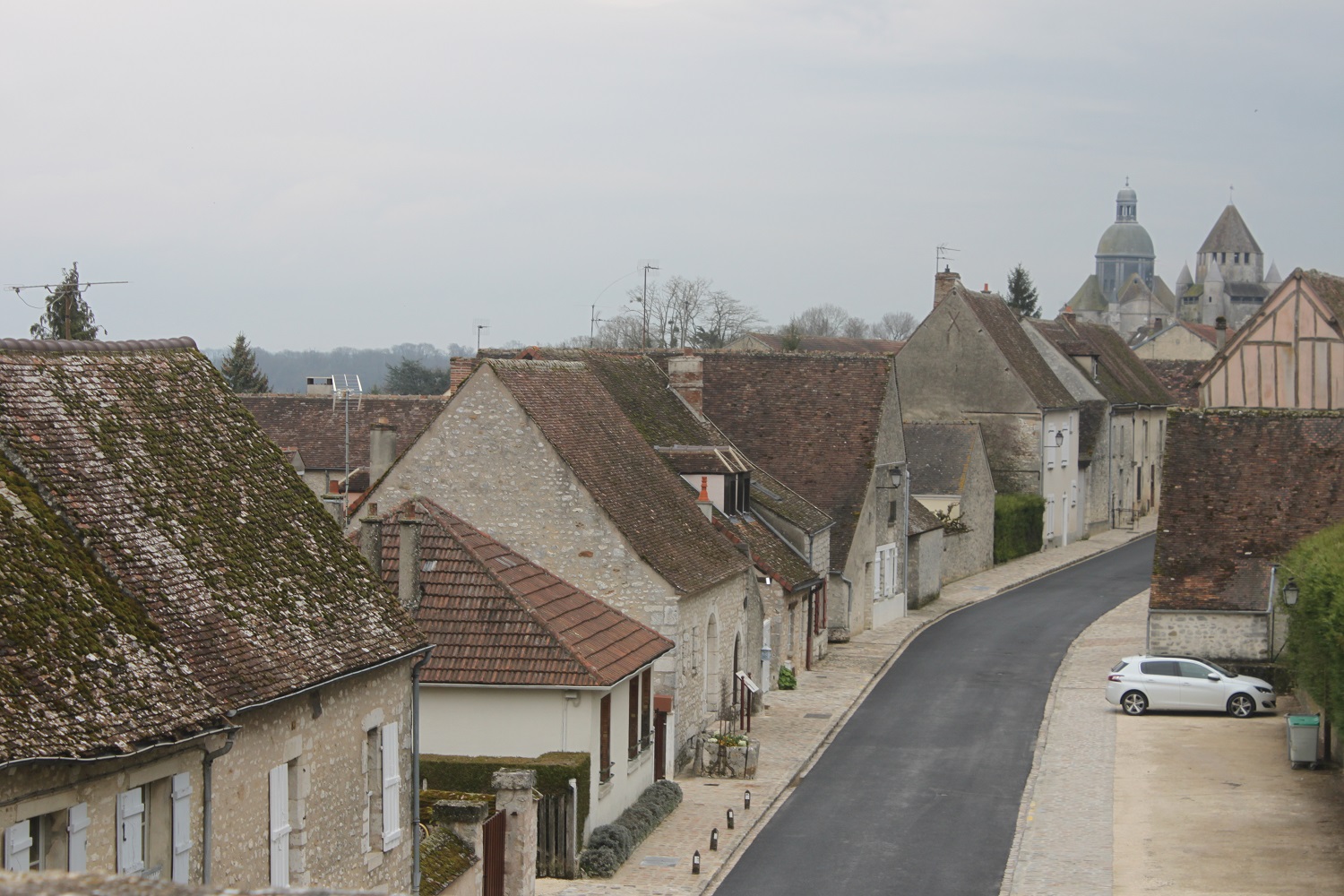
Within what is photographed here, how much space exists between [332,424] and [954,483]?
2161 cm

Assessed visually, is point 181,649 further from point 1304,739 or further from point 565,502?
point 1304,739

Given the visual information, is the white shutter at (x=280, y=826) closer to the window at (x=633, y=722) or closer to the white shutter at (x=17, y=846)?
the white shutter at (x=17, y=846)

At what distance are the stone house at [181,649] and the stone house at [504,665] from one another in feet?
13.8

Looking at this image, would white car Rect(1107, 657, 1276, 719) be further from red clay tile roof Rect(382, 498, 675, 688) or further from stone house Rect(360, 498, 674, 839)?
stone house Rect(360, 498, 674, 839)

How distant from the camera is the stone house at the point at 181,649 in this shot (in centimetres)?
1066

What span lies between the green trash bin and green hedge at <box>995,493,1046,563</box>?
2636 cm

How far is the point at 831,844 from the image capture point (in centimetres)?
2133

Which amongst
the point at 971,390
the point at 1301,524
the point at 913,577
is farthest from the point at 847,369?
the point at 971,390

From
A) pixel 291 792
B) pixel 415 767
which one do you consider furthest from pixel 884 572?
pixel 291 792

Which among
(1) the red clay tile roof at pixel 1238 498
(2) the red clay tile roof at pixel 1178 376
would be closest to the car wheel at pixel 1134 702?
(1) the red clay tile roof at pixel 1238 498

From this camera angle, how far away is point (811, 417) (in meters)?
39.2

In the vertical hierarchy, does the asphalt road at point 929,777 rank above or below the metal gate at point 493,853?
below

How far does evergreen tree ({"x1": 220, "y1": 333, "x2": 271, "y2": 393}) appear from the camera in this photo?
7325 centimetres

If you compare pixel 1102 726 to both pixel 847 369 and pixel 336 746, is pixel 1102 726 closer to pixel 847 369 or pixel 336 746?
pixel 847 369
